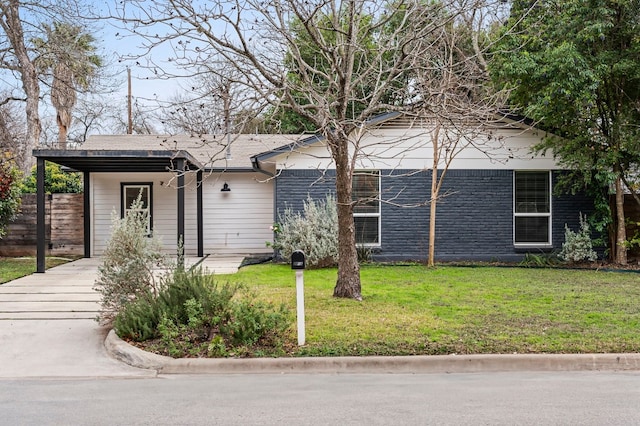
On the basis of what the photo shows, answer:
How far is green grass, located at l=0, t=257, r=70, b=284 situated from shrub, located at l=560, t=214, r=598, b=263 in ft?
42.5

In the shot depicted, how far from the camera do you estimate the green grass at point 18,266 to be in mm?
12719

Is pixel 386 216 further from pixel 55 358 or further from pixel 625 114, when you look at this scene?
pixel 55 358

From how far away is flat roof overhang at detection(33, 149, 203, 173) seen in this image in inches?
520

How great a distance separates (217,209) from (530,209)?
911 centimetres

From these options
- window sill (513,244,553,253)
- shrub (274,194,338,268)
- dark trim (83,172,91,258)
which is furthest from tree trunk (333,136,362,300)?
dark trim (83,172,91,258)

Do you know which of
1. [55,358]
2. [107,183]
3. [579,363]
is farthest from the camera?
[107,183]

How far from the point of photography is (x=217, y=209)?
→ 18.0 meters

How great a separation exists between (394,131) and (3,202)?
998cm

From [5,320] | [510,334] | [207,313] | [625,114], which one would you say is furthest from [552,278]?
[5,320]

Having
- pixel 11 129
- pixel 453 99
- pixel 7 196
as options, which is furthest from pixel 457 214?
pixel 11 129

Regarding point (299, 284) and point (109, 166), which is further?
point (109, 166)

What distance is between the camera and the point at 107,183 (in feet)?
59.0

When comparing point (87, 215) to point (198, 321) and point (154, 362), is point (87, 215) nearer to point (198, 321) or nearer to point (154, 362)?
point (198, 321)

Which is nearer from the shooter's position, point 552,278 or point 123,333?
point 123,333
